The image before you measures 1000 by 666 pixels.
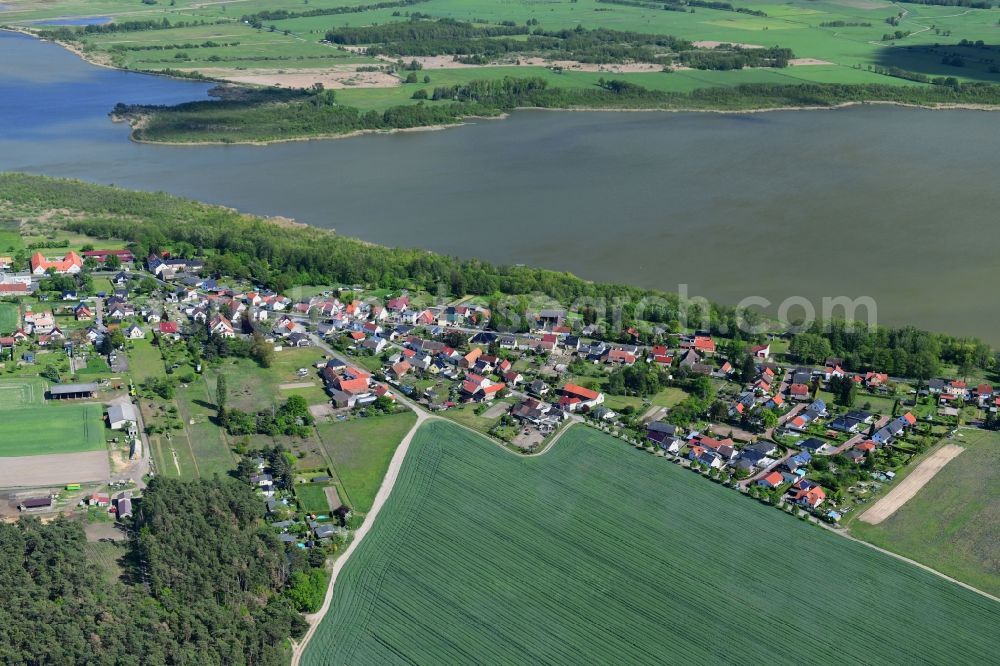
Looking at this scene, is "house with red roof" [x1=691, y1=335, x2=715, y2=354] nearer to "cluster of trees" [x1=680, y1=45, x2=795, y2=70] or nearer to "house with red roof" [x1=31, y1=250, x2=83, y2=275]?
"house with red roof" [x1=31, y1=250, x2=83, y2=275]

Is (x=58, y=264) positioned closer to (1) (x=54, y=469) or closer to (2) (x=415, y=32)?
(1) (x=54, y=469)

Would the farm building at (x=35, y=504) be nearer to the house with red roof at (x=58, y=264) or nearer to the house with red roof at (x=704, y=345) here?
the house with red roof at (x=58, y=264)

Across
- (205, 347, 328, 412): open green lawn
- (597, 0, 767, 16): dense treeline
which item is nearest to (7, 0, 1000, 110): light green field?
(597, 0, 767, 16): dense treeline

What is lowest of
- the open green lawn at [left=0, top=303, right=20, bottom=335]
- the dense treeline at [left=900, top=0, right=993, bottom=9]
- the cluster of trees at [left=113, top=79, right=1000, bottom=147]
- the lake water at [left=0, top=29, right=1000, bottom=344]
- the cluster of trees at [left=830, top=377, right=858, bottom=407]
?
the open green lawn at [left=0, top=303, right=20, bottom=335]

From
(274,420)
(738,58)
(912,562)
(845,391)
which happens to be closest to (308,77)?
(738,58)

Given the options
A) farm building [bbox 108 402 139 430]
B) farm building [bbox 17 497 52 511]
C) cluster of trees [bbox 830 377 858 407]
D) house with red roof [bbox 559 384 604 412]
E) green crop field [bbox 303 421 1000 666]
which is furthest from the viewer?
cluster of trees [bbox 830 377 858 407]

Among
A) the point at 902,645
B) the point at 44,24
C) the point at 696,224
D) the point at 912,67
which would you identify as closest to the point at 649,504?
the point at 902,645
